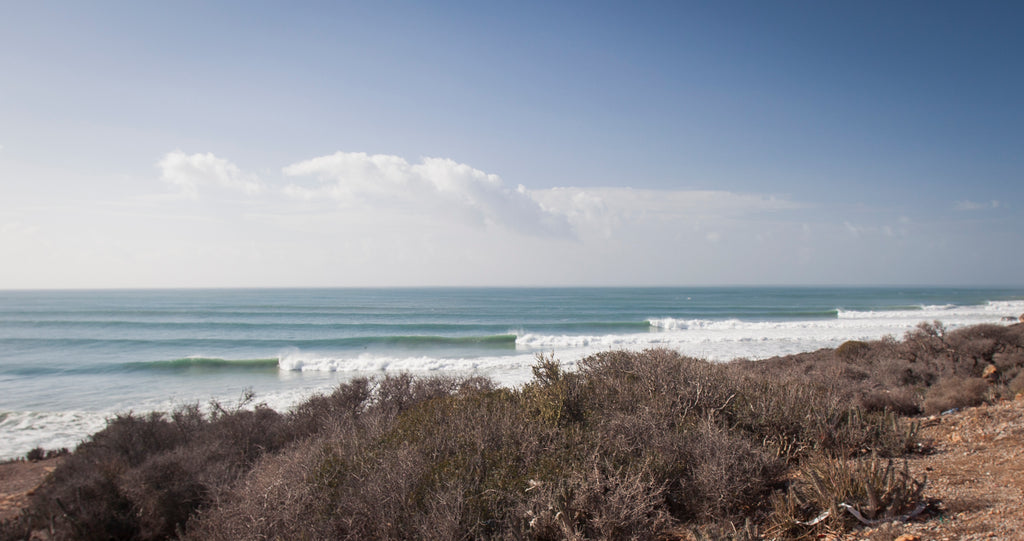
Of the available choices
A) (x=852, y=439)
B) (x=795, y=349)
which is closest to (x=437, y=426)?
(x=852, y=439)

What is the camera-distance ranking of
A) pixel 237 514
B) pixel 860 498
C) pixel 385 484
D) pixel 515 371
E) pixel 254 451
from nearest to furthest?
pixel 860 498, pixel 385 484, pixel 237 514, pixel 254 451, pixel 515 371

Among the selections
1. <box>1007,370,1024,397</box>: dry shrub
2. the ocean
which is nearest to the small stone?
<box>1007,370,1024,397</box>: dry shrub

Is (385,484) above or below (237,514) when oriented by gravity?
above

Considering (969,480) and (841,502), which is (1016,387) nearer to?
(969,480)

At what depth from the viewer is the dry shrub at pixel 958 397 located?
6746 millimetres

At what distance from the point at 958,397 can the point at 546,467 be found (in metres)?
6.99

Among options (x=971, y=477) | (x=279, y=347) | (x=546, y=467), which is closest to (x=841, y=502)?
(x=971, y=477)

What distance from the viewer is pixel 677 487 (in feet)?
13.0

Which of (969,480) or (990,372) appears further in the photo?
(990,372)

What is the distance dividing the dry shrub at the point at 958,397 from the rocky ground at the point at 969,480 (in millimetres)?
253

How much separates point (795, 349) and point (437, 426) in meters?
21.4

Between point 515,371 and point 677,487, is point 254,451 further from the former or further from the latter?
point 515,371

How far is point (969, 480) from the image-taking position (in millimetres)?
3957

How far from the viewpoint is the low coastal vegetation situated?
3.44 metres
